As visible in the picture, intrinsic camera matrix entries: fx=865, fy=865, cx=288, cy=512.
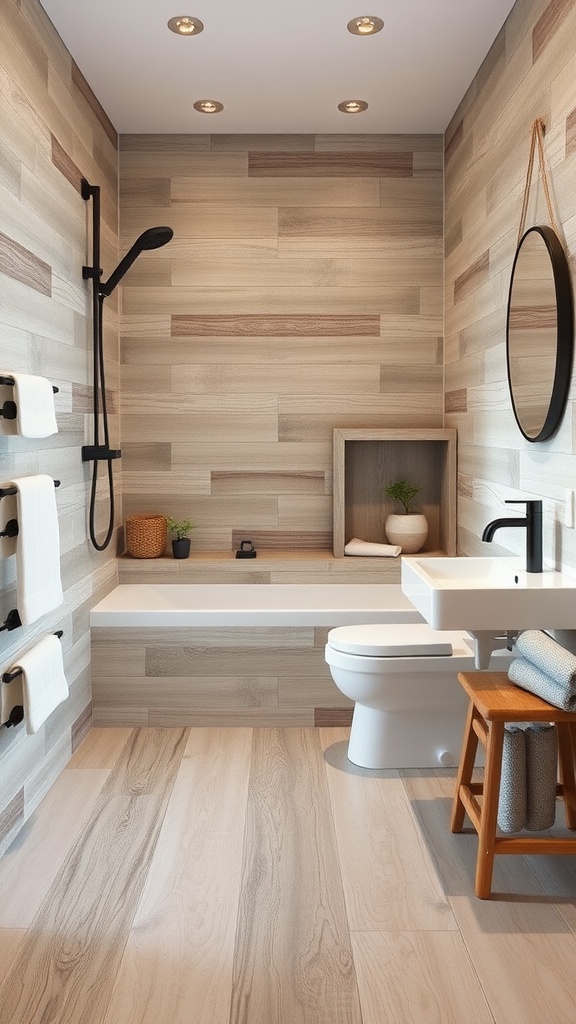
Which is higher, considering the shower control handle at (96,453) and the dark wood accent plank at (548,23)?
the dark wood accent plank at (548,23)

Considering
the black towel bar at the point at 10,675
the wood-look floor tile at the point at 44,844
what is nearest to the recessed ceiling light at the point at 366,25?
the black towel bar at the point at 10,675

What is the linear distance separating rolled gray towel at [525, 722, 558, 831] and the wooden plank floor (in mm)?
159

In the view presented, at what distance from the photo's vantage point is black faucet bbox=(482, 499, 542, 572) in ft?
8.96

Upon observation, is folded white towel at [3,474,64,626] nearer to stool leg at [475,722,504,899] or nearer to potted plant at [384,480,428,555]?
stool leg at [475,722,504,899]

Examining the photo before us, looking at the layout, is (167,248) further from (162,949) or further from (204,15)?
(162,949)

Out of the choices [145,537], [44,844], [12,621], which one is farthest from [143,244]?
[44,844]

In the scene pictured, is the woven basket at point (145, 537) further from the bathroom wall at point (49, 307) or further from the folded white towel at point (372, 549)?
the folded white towel at point (372, 549)

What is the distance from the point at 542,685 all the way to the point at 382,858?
28.0 inches

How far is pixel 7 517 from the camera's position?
8.25 ft

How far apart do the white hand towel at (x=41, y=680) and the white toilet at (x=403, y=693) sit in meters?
0.98

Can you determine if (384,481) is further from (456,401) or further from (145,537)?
(145,537)

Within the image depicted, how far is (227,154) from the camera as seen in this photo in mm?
4344

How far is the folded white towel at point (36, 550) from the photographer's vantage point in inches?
99.3

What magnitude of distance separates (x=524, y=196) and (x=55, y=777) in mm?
2622
